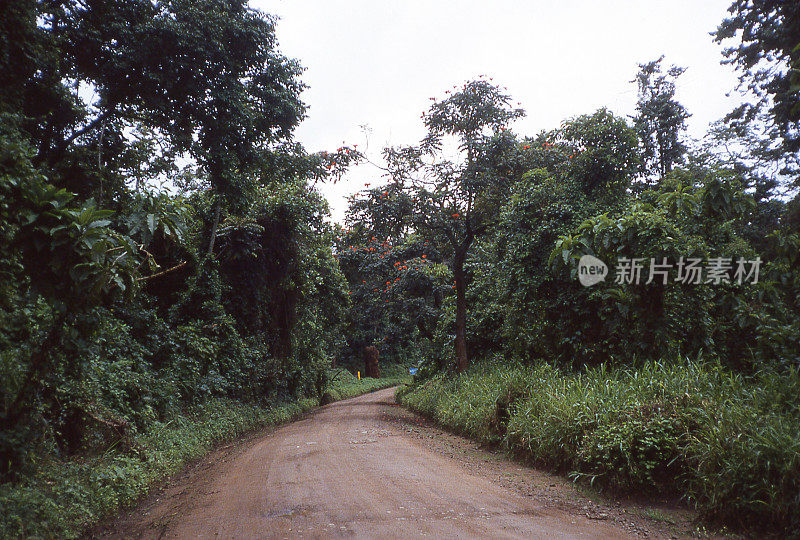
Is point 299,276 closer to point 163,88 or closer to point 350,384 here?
point 163,88

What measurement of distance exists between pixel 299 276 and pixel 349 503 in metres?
10.6

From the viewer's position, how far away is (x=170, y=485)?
637cm

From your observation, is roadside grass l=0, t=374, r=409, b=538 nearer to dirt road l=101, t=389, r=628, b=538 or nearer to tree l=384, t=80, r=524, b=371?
dirt road l=101, t=389, r=628, b=538

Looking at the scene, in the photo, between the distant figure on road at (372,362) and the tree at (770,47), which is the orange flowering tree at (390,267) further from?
the tree at (770,47)

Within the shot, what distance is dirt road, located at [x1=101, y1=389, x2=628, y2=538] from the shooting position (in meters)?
3.99

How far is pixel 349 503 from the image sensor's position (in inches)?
180

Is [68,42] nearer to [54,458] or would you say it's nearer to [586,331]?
[54,458]

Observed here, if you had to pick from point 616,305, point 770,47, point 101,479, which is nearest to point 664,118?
point 770,47

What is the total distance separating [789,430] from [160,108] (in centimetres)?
1087

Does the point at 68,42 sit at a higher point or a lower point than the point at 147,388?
higher

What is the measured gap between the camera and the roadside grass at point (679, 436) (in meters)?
3.88

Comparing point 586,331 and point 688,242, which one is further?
point 586,331

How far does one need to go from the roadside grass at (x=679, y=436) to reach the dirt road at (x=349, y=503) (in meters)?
0.86

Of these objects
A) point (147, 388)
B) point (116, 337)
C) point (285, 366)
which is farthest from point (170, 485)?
point (285, 366)
